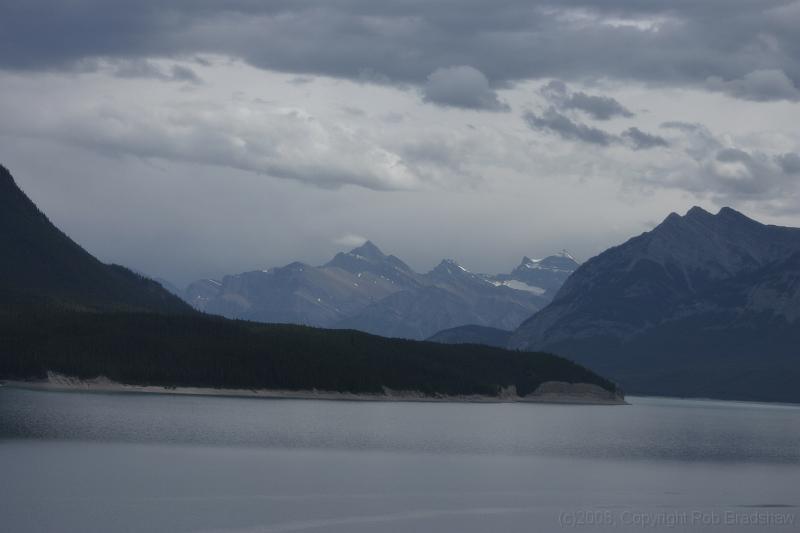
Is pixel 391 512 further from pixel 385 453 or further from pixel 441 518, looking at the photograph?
pixel 385 453

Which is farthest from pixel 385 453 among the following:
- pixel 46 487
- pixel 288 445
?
pixel 46 487

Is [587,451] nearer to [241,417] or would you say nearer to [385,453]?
[385,453]

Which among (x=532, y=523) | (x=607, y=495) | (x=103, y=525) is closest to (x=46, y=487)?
(x=103, y=525)

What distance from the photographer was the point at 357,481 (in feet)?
360

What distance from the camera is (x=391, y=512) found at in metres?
93.3

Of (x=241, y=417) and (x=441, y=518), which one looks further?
(x=241, y=417)

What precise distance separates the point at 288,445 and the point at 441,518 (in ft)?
169

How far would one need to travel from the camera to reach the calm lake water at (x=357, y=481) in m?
87.9

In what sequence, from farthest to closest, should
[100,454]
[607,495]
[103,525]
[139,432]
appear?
[139,432], [100,454], [607,495], [103,525]

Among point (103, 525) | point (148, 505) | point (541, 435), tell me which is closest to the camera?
point (103, 525)

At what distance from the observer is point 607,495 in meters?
108

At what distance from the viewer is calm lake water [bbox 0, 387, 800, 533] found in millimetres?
87938

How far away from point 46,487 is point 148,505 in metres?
9.34

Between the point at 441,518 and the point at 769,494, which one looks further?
the point at 769,494
